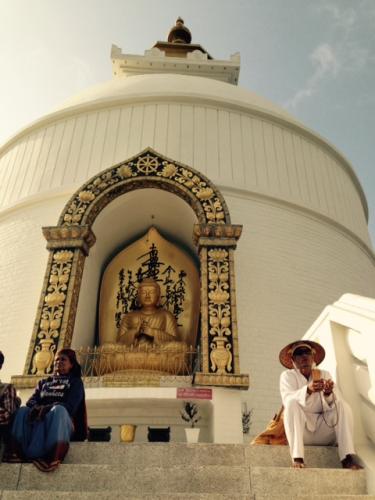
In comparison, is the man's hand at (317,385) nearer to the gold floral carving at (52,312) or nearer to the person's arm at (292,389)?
the person's arm at (292,389)

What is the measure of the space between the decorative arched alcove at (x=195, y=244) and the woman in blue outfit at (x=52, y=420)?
7.34 ft

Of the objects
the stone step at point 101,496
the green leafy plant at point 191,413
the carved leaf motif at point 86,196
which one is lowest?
the stone step at point 101,496

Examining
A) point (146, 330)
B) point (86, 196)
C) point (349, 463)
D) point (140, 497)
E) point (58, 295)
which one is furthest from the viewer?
point (86, 196)

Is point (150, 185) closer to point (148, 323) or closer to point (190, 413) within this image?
point (148, 323)

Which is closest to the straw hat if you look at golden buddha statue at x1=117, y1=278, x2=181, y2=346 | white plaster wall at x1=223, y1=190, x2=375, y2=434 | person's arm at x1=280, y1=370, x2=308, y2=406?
person's arm at x1=280, y1=370, x2=308, y2=406

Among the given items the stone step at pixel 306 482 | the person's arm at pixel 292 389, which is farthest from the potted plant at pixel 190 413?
the stone step at pixel 306 482

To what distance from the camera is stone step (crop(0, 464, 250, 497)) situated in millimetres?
2514

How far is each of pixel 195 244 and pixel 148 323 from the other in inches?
56.0

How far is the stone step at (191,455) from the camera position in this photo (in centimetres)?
290

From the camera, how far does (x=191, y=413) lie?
5.48 m

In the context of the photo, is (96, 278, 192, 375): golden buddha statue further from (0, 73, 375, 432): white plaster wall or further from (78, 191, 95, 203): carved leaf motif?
(78, 191, 95, 203): carved leaf motif

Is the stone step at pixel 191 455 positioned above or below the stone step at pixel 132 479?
above

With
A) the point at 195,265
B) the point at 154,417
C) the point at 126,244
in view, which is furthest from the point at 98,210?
the point at 154,417

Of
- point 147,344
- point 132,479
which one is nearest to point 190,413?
point 147,344
